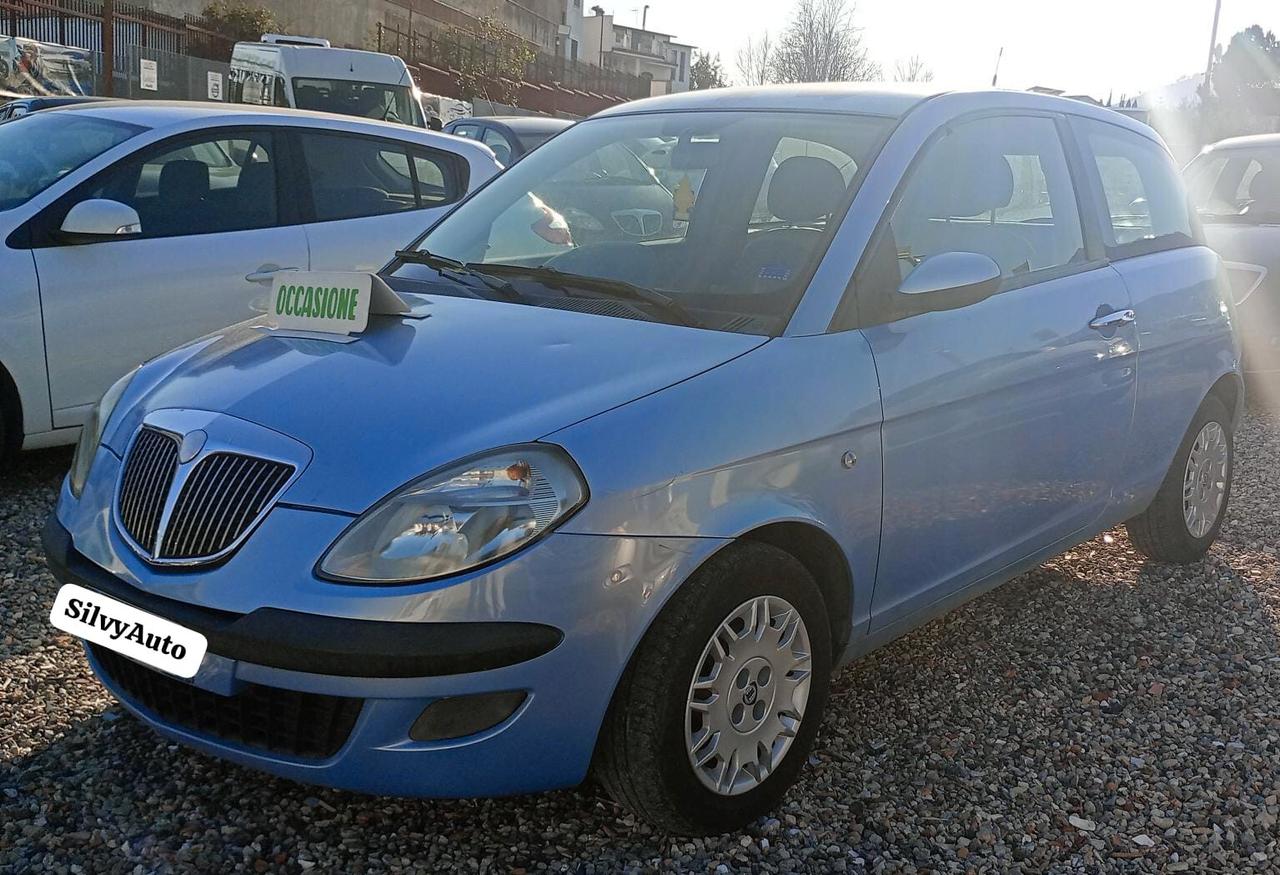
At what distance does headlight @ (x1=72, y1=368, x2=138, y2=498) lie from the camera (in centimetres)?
305

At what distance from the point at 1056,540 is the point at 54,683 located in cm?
296

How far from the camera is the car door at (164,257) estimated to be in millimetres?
5160

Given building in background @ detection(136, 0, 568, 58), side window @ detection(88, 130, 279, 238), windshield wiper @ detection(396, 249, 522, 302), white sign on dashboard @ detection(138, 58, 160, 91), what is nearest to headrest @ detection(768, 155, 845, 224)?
windshield wiper @ detection(396, 249, 522, 302)

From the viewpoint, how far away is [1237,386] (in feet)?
16.6

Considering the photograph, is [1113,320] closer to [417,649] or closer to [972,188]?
[972,188]

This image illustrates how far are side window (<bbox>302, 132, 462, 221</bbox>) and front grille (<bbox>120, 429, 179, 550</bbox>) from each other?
133 inches

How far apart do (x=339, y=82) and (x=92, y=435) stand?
16.5 meters

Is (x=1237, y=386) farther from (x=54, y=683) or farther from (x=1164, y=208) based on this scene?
(x=54, y=683)

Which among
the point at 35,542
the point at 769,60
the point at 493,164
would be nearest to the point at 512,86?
the point at 769,60

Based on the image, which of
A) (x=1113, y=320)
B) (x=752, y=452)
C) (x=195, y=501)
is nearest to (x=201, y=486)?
(x=195, y=501)

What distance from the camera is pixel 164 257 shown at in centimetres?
542

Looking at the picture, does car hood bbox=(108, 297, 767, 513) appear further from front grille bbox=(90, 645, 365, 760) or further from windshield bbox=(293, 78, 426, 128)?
windshield bbox=(293, 78, 426, 128)

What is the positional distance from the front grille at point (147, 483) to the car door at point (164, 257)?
210 centimetres

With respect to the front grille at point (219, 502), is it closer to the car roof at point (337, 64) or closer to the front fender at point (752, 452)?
the front fender at point (752, 452)
